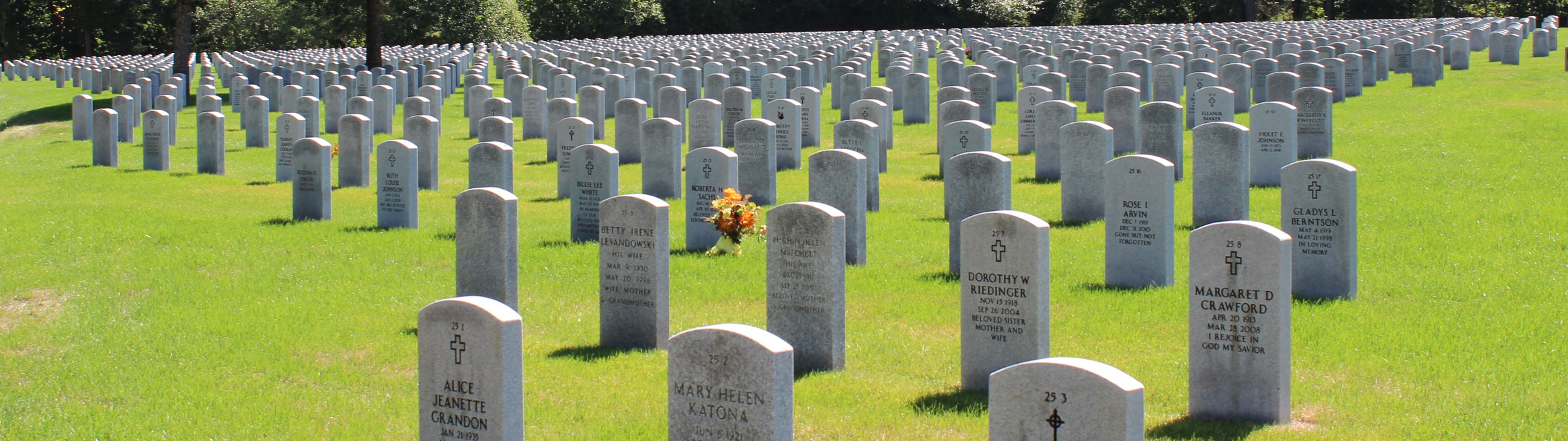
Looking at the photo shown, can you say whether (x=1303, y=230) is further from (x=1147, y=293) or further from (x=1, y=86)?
(x=1, y=86)

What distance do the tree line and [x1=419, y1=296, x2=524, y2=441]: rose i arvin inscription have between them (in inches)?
1976

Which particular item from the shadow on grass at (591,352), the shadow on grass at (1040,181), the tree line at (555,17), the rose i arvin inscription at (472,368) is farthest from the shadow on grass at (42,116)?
the rose i arvin inscription at (472,368)

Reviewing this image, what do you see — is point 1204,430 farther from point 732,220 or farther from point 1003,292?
point 732,220

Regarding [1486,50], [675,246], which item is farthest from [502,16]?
[675,246]

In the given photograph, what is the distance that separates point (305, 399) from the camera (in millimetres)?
7766

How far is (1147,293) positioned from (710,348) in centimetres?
532

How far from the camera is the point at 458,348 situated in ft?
19.9

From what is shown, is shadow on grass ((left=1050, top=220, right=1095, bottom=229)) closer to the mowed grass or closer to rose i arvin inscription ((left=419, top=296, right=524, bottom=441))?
the mowed grass

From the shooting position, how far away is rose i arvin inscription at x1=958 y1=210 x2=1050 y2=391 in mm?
7367

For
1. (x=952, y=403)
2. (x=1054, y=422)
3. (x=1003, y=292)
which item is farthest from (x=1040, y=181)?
(x=1054, y=422)

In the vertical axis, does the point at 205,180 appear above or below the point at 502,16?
below

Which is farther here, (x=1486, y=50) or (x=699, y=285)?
(x=1486, y=50)

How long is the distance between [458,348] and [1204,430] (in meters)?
3.62

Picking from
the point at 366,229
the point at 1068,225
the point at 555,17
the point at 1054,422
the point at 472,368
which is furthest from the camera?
the point at 555,17
